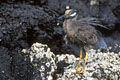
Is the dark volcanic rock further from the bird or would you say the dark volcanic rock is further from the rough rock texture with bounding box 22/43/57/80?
the bird

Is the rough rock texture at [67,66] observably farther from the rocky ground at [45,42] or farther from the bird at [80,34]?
the bird at [80,34]

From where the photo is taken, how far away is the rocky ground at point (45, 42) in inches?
113

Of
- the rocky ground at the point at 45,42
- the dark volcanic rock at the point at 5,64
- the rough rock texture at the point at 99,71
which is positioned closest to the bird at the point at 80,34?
the rough rock texture at the point at 99,71

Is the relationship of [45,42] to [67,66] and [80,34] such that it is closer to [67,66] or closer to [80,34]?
[67,66]

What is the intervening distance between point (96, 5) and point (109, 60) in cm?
136

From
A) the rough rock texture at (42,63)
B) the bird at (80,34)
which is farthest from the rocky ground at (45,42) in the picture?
the bird at (80,34)

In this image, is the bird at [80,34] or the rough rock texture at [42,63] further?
the rough rock texture at [42,63]

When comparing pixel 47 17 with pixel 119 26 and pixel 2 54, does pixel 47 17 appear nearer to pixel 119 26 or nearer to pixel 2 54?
pixel 2 54

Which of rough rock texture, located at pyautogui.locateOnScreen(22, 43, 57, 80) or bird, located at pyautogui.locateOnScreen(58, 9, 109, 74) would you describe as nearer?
bird, located at pyautogui.locateOnScreen(58, 9, 109, 74)

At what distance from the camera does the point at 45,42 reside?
11.9 ft

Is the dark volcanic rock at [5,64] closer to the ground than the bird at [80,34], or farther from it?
closer to the ground

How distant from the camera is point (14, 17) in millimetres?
3420

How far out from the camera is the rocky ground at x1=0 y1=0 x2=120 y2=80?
2.88m

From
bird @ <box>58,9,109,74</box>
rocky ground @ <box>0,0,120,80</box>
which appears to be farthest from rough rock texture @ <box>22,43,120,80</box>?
bird @ <box>58,9,109,74</box>
